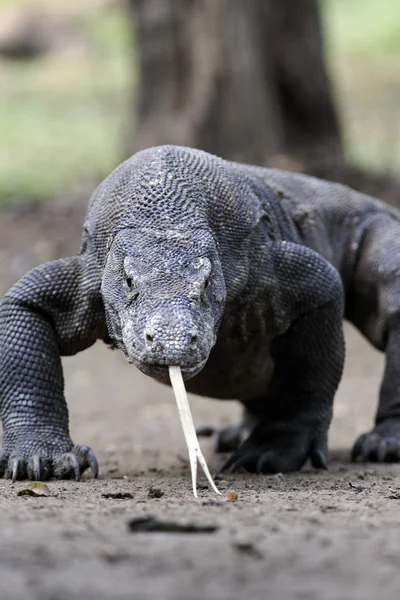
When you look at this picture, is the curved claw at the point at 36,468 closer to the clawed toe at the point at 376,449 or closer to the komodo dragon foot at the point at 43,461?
the komodo dragon foot at the point at 43,461

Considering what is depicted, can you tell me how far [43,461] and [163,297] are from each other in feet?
3.58

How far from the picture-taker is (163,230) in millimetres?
4371

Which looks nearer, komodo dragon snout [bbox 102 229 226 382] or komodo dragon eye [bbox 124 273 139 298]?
komodo dragon snout [bbox 102 229 226 382]

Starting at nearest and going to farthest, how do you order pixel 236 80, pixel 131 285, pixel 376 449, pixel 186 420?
pixel 186 420 → pixel 131 285 → pixel 376 449 → pixel 236 80

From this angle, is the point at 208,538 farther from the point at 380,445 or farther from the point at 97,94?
the point at 97,94

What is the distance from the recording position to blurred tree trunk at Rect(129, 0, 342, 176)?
1227 cm

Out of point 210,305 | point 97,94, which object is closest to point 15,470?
point 210,305

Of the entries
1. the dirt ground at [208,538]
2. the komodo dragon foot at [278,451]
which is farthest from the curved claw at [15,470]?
the komodo dragon foot at [278,451]

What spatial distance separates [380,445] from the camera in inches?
226

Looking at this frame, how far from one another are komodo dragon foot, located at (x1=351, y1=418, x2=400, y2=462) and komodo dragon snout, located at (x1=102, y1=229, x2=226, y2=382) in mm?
1780

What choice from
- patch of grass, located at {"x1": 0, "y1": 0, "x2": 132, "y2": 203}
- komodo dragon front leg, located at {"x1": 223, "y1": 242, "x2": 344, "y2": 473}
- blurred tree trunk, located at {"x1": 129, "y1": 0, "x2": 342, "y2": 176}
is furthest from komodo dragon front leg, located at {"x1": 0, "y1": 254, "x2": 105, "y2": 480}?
patch of grass, located at {"x1": 0, "y1": 0, "x2": 132, "y2": 203}

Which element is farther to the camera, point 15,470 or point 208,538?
point 15,470

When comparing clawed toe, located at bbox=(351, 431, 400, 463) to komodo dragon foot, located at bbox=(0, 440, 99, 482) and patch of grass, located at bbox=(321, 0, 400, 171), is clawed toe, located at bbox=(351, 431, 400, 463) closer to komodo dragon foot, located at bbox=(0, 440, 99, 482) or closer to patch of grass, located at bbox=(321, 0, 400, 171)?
A: komodo dragon foot, located at bbox=(0, 440, 99, 482)

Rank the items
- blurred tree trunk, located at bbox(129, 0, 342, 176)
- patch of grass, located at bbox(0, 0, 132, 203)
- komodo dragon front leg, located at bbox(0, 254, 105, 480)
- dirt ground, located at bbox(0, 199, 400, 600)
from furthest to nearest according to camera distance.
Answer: patch of grass, located at bbox(0, 0, 132, 203), blurred tree trunk, located at bbox(129, 0, 342, 176), komodo dragon front leg, located at bbox(0, 254, 105, 480), dirt ground, located at bbox(0, 199, 400, 600)
